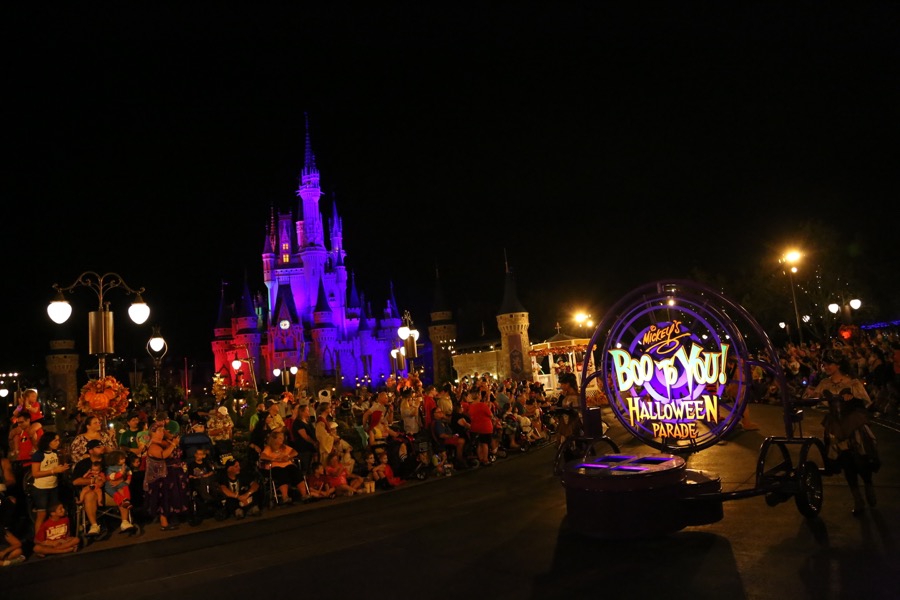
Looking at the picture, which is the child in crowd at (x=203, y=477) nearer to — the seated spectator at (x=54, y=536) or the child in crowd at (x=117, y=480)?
the child in crowd at (x=117, y=480)

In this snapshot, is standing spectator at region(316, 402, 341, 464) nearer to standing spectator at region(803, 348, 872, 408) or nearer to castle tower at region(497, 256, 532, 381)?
standing spectator at region(803, 348, 872, 408)

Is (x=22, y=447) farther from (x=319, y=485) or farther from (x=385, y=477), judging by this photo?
(x=385, y=477)

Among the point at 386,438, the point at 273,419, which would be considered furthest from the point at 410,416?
the point at 273,419

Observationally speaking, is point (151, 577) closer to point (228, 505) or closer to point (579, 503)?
point (228, 505)

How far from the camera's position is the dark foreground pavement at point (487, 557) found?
5.26 meters

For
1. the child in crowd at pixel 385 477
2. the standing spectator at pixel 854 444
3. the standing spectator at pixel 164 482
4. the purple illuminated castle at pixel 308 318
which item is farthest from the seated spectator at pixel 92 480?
the purple illuminated castle at pixel 308 318

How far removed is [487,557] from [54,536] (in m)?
5.53

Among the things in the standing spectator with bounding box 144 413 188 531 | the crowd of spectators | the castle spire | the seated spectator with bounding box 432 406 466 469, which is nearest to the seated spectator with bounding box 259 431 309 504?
the crowd of spectators

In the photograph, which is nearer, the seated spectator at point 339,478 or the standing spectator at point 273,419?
the seated spectator at point 339,478

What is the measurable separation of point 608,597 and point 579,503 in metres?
1.74

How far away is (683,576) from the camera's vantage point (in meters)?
5.36

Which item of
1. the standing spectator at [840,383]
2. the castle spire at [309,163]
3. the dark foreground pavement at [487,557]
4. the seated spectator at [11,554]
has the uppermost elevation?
the castle spire at [309,163]

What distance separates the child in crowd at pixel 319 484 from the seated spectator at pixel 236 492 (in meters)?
0.97

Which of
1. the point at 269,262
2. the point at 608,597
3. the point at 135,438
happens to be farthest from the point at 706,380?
the point at 269,262
